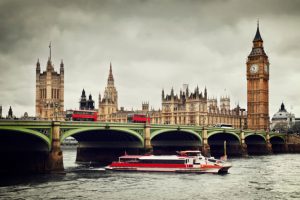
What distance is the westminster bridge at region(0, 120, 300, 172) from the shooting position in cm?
7112

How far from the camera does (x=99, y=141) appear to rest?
99500 millimetres

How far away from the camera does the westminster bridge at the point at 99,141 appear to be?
71.1 meters

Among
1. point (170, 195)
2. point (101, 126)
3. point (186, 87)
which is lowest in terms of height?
point (170, 195)

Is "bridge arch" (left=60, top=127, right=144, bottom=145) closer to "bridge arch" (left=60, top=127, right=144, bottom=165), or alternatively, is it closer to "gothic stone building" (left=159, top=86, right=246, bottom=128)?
"bridge arch" (left=60, top=127, right=144, bottom=165)

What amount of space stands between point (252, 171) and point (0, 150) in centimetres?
4197

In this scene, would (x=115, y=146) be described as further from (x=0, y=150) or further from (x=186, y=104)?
(x=186, y=104)

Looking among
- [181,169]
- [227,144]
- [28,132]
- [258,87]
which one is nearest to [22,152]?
[28,132]

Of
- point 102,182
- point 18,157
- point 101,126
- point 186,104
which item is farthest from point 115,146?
point 186,104

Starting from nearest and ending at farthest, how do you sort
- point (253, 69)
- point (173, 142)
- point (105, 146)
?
point (105, 146)
point (173, 142)
point (253, 69)

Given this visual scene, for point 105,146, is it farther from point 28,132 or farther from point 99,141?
point 28,132

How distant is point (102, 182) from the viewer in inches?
2539

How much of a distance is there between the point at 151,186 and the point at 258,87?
141 m

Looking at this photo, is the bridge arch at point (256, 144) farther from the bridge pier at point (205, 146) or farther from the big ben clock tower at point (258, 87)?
the big ben clock tower at point (258, 87)

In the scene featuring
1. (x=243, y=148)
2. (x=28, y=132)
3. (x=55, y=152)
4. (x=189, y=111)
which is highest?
(x=189, y=111)
